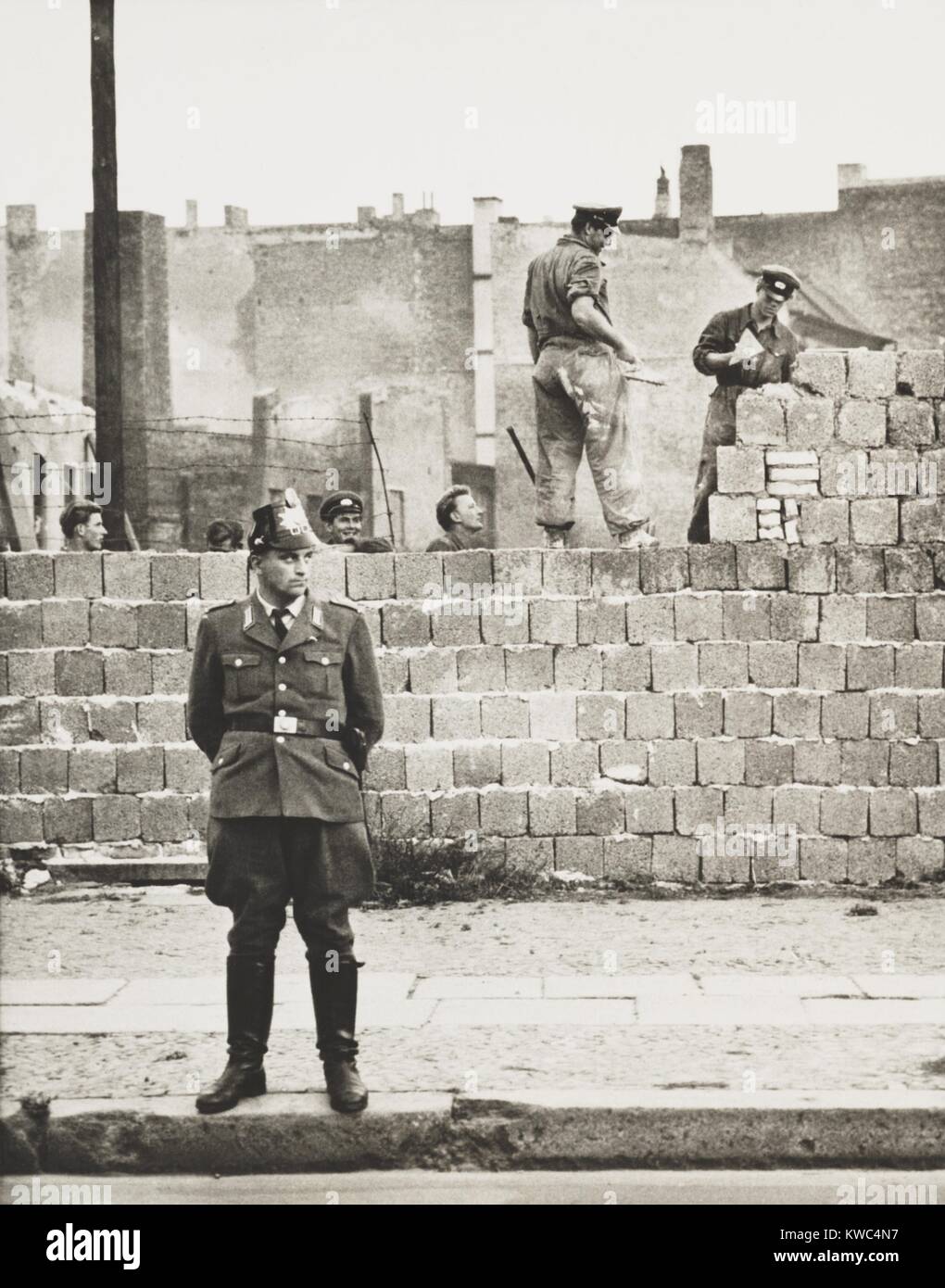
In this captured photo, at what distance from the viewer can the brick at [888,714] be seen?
1067cm

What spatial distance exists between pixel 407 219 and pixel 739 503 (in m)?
31.1

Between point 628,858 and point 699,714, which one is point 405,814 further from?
point 699,714

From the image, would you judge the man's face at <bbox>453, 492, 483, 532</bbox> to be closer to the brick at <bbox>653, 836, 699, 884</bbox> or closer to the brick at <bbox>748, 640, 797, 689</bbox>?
the brick at <bbox>748, 640, 797, 689</bbox>

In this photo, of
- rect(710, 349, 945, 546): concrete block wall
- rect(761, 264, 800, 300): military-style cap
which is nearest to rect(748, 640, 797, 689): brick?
rect(710, 349, 945, 546): concrete block wall

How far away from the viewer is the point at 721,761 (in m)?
10.7

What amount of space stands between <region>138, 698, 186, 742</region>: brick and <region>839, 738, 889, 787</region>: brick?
3.99 metres

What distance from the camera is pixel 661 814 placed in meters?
10.7

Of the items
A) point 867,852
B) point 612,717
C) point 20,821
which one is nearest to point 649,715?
point 612,717

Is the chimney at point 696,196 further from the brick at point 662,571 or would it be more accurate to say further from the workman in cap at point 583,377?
the brick at point 662,571

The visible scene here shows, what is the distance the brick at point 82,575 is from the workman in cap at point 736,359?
372 centimetres

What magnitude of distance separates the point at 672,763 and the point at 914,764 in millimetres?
1441

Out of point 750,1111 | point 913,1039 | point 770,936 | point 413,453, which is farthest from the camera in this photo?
point 413,453

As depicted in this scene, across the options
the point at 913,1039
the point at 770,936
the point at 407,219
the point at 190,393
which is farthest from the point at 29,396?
the point at 913,1039
